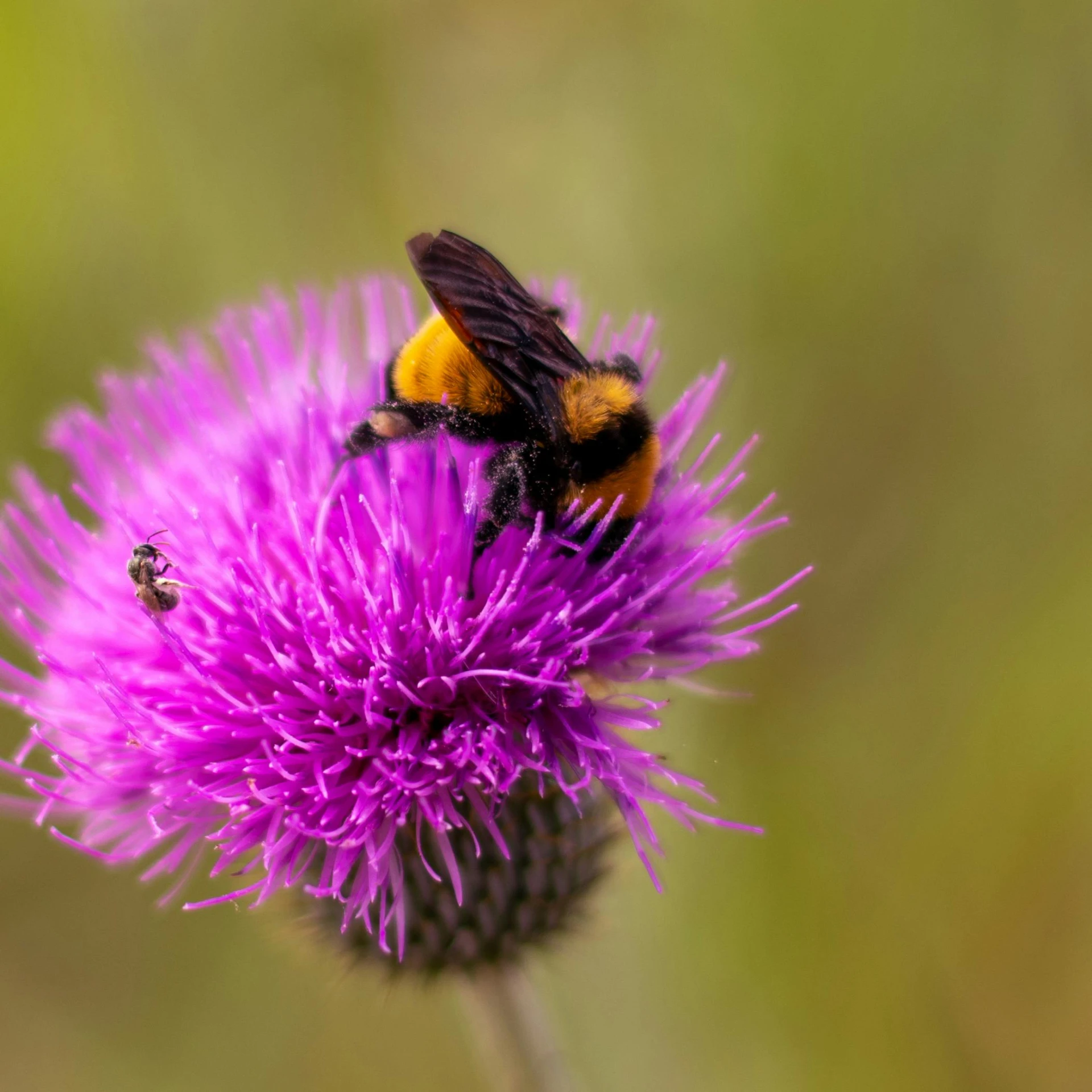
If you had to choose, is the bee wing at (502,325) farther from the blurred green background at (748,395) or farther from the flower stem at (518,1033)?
the flower stem at (518,1033)

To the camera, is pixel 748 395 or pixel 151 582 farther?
pixel 748 395

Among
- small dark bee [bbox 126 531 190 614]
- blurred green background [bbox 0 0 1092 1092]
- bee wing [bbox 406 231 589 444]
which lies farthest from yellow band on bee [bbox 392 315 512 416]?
blurred green background [bbox 0 0 1092 1092]

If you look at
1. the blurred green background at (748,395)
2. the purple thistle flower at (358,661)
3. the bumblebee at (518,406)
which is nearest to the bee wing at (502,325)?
the bumblebee at (518,406)

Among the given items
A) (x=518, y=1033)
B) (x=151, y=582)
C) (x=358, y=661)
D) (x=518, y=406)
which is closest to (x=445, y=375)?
(x=518, y=406)

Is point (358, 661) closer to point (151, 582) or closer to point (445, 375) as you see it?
point (151, 582)

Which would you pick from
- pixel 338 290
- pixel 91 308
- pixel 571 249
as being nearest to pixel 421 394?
pixel 338 290

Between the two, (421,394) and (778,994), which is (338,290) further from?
(778,994)
